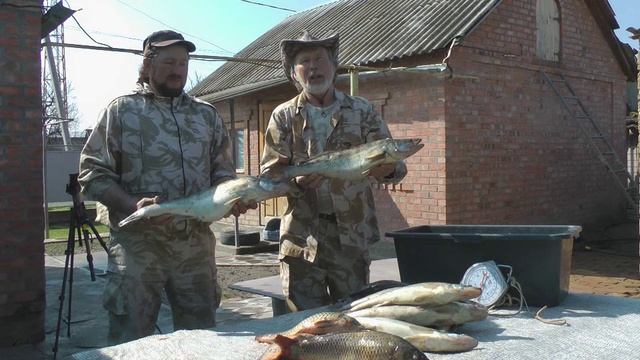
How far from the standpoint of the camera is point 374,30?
11.5 meters

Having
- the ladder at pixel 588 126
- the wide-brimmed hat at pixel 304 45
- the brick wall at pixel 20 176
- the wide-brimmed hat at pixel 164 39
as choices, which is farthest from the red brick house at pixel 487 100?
the wide-brimmed hat at pixel 164 39

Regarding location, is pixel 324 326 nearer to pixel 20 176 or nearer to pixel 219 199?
pixel 219 199

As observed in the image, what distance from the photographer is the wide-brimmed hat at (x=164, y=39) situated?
3.08 meters

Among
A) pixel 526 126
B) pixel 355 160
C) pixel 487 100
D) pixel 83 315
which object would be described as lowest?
pixel 83 315

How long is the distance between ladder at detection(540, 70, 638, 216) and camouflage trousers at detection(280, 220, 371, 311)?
9142mm

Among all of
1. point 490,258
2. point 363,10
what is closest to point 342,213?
point 490,258

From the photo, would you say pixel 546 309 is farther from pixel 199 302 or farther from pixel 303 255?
pixel 199 302

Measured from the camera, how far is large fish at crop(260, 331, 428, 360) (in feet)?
5.97

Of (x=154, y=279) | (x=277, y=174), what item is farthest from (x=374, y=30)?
(x=154, y=279)

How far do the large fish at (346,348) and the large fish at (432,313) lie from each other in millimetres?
375

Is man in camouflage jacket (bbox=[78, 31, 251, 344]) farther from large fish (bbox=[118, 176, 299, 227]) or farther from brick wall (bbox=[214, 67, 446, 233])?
brick wall (bbox=[214, 67, 446, 233])

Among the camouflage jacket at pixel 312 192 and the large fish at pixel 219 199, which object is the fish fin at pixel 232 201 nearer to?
the large fish at pixel 219 199

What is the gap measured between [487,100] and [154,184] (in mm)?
7966

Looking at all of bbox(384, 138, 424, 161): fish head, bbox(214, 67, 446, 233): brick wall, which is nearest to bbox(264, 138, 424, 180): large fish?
bbox(384, 138, 424, 161): fish head
